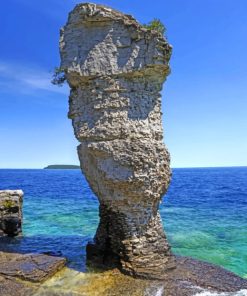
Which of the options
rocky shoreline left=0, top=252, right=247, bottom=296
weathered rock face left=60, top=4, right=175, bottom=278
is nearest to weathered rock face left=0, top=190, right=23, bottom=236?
rocky shoreline left=0, top=252, right=247, bottom=296

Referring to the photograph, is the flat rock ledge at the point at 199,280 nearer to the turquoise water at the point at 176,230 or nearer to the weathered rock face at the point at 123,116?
the weathered rock face at the point at 123,116

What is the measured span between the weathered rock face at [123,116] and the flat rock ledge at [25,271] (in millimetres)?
2319

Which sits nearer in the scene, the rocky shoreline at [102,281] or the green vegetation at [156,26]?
the rocky shoreline at [102,281]

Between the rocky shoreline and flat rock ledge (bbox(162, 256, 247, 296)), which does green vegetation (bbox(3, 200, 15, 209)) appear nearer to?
the rocky shoreline

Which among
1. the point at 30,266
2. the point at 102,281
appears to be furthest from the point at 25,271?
the point at 102,281

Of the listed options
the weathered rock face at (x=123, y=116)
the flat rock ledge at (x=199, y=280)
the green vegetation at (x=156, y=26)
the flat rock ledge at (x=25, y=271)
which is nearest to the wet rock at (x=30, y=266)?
the flat rock ledge at (x=25, y=271)

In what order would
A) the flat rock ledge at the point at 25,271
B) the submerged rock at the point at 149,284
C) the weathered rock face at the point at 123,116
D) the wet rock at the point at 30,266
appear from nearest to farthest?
the submerged rock at the point at 149,284 → the flat rock ledge at the point at 25,271 → the wet rock at the point at 30,266 → the weathered rock face at the point at 123,116

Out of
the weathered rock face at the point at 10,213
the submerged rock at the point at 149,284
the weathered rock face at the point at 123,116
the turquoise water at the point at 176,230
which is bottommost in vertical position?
the turquoise water at the point at 176,230

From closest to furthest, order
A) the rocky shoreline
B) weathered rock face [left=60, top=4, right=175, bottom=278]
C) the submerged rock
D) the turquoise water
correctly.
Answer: the submerged rock, the rocky shoreline, weathered rock face [left=60, top=4, right=175, bottom=278], the turquoise water

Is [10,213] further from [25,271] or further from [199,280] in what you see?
[199,280]

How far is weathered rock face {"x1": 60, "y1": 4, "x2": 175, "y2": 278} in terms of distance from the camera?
511 inches

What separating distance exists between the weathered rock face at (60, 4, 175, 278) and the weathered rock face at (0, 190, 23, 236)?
823 cm

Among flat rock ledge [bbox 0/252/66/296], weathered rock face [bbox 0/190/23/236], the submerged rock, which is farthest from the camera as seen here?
weathered rock face [bbox 0/190/23/236]

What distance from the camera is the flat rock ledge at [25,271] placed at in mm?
11297
